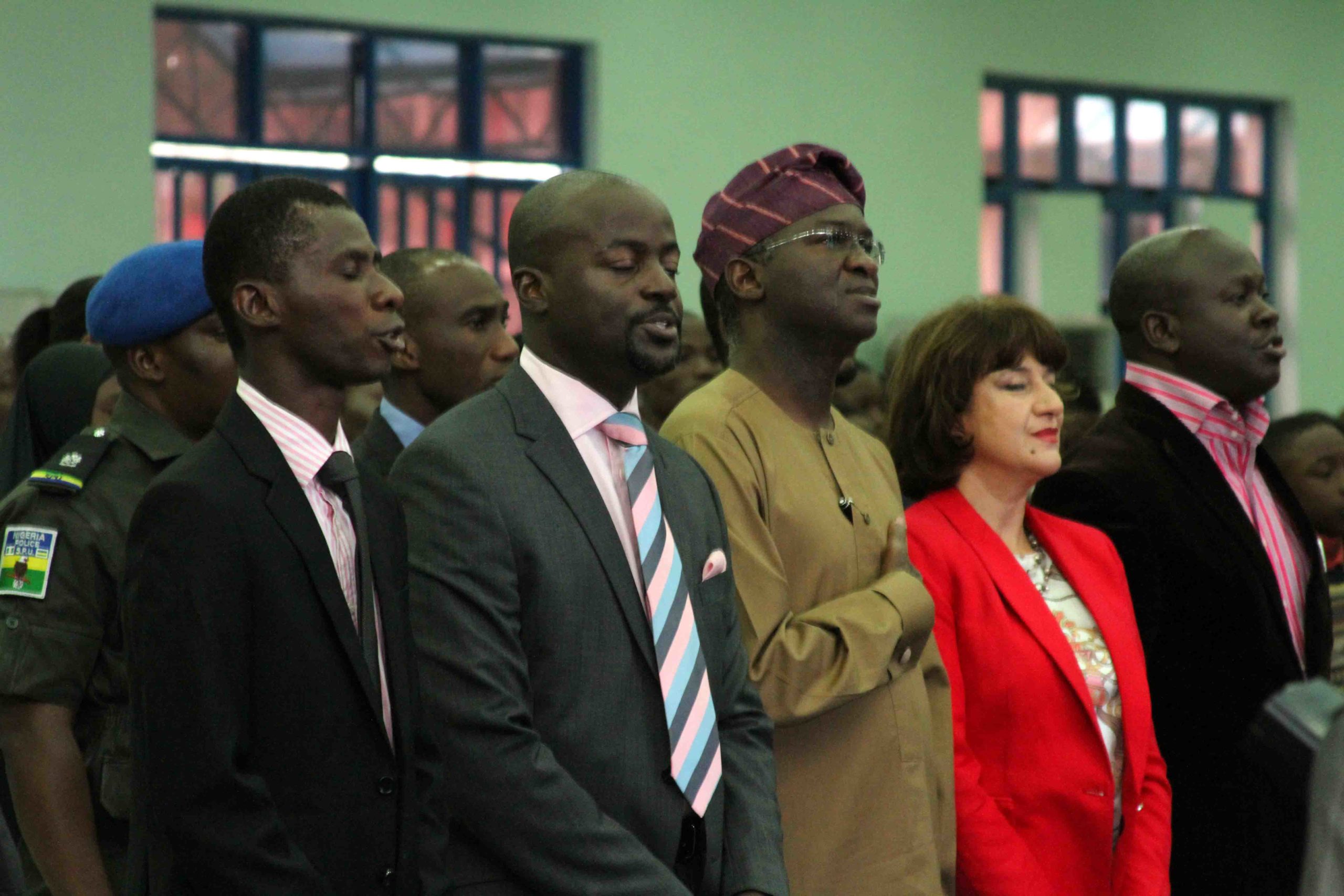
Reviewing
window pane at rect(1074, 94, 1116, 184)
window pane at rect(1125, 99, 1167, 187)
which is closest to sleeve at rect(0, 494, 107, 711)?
window pane at rect(1074, 94, 1116, 184)

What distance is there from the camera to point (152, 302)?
2.44 meters

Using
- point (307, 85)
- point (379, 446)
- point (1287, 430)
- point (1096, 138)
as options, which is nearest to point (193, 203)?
point (307, 85)

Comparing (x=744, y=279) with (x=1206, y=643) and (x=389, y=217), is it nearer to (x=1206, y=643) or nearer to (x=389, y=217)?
(x=1206, y=643)

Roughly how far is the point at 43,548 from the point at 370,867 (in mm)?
717

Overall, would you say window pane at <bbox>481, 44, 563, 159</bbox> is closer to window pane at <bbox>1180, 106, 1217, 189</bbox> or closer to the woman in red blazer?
window pane at <bbox>1180, 106, 1217, 189</bbox>

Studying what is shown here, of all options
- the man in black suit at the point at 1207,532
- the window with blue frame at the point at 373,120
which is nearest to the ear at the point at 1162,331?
the man in black suit at the point at 1207,532

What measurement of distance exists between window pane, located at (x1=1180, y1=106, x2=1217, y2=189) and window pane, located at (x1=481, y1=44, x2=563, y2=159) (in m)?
4.73

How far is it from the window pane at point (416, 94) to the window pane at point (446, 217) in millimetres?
260

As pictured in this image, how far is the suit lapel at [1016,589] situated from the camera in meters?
2.84

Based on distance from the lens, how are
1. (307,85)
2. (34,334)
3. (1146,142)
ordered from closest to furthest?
1. (34,334)
2. (307,85)
3. (1146,142)

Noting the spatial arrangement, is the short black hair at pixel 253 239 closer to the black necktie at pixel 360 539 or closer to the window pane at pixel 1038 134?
the black necktie at pixel 360 539

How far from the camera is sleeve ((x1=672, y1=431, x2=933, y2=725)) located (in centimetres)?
245

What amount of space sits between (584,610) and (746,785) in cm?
36

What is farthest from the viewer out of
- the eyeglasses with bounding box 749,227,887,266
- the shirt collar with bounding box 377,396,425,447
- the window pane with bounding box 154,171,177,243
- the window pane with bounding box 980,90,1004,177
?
the window pane with bounding box 980,90,1004,177
